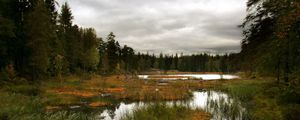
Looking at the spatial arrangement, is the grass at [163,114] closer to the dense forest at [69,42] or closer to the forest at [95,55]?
the forest at [95,55]

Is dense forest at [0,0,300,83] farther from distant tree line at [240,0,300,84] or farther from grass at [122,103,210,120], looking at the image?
grass at [122,103,210,120]

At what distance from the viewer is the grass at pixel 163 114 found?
16.2 m

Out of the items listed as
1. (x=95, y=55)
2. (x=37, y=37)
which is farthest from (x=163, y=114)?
(x=95, y=55)

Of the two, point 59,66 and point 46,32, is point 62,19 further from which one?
point 46,32

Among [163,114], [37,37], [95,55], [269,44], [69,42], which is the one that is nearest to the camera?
[163,114]

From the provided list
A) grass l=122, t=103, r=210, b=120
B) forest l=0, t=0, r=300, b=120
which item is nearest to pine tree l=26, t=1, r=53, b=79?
forest l=0, t=0, r=300, b=120

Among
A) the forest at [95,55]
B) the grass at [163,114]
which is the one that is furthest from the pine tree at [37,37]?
the grass at [163,114]

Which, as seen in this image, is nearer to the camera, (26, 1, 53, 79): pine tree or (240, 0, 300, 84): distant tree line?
(240, 0, 300, 84): distant tree line

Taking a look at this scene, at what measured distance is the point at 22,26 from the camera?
3944cm

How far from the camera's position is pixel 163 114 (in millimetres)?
17641

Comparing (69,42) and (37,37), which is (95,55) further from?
(37,37)

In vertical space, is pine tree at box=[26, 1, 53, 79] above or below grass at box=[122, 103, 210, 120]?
above

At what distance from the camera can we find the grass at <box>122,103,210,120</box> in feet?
Result: 53.3

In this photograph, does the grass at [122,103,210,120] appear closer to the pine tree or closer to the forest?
the forest
